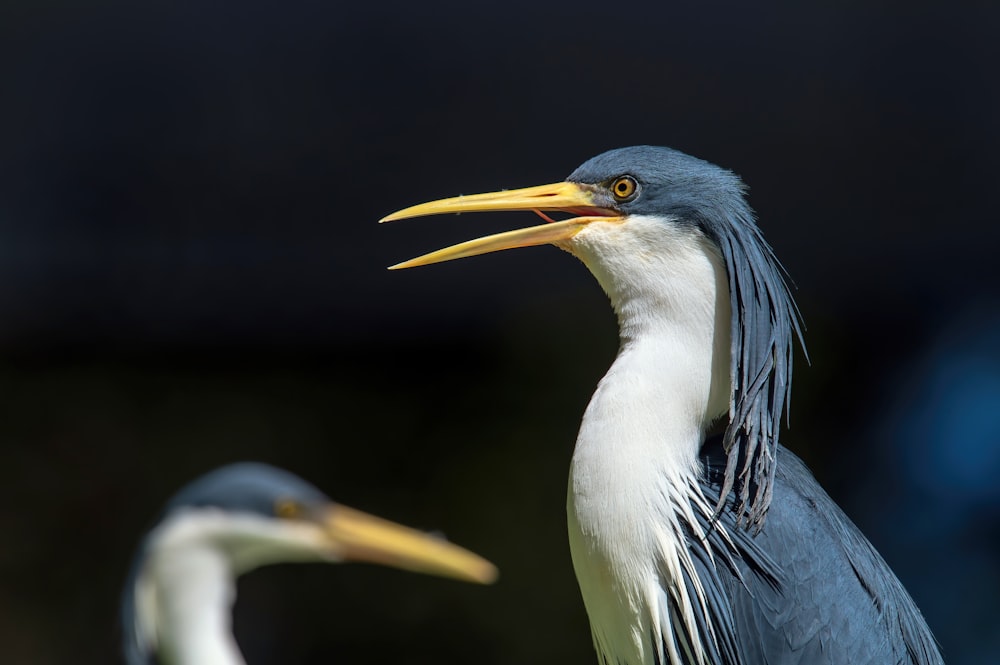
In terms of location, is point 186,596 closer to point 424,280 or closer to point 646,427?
point 646,427

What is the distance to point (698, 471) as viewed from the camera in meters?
1.48

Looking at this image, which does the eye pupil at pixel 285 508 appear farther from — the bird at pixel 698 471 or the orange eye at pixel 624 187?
the orange eye at pixel 624 187

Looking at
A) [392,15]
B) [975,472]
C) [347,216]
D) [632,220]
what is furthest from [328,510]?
[975,472]

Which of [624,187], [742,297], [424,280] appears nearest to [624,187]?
[624,187]

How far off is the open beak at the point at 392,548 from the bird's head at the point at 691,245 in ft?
1.46

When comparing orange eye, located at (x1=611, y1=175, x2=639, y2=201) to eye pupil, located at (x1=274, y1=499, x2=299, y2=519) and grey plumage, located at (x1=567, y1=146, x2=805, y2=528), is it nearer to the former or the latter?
grey plumage, located at (x1=567, y1=146, x2=805, y2=528)

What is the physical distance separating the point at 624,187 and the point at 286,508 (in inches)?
27.9

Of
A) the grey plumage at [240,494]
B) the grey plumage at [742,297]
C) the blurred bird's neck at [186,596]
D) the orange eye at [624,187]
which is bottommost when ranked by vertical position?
the blurred bird's neck at [186,596]

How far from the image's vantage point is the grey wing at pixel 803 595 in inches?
55.6

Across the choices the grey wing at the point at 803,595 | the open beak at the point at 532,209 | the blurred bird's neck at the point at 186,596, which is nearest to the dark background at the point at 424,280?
the open beak at the point at 532,209

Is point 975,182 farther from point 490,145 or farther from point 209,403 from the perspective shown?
point 209,403

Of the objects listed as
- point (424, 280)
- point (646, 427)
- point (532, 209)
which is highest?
point (532, 209)

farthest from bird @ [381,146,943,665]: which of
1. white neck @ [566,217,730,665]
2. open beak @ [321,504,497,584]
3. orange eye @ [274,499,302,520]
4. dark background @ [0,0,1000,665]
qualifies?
dark background @ [0,0,1000,665]

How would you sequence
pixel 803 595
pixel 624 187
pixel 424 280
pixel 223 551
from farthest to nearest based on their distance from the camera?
pixel 424 280 → pixel 223 551 → pixel 624 187 → pixel 803 595
